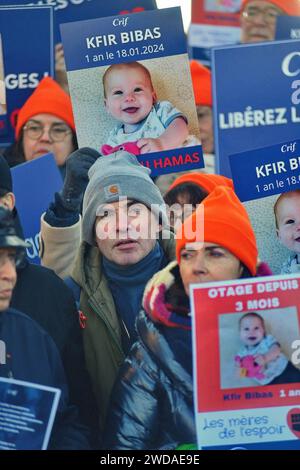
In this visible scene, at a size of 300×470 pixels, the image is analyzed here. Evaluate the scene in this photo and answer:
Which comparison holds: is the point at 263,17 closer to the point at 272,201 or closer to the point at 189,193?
the point at 189,193

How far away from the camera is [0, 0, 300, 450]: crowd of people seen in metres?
3.48

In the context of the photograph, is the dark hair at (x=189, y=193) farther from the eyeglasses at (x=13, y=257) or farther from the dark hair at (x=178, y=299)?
the eyeglasses at (x=13, y=257)

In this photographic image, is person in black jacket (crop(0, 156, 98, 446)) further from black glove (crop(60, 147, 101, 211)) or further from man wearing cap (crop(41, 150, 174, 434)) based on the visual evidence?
black glove (crop(60, 147, 101, 211))

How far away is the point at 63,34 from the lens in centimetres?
409

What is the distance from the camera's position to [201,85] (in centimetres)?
611

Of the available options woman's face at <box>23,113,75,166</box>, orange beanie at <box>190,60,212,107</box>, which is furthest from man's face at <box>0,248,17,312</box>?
orange beanie at <box>190,60,212,107</box>

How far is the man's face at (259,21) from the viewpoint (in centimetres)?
751

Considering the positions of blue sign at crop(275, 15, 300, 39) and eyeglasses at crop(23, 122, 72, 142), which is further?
blue sign at crop(275, 15, 300, 39)

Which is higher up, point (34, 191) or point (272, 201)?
point (34, 191)

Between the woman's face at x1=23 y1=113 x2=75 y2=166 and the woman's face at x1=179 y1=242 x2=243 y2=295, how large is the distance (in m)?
1.86

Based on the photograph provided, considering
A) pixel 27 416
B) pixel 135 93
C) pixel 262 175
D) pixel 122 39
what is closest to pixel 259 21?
pixel 122 39

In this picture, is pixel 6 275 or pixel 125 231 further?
pixel 125 231

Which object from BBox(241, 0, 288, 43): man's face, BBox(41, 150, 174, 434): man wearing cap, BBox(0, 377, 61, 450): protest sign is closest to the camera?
BBox(0, 377, 61, 450): protest sign

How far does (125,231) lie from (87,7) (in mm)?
1950
